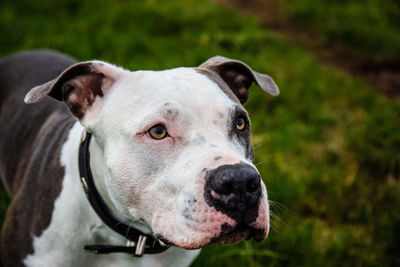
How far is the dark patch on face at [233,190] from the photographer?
1678 millimetres

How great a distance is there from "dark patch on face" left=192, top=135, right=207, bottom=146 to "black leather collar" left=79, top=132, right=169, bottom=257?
590 mm

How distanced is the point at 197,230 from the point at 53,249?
951 millimetres

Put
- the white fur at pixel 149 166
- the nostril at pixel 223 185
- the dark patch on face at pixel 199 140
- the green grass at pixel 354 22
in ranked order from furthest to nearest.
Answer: the green grass at pixel 354 22 → the dark patch on face at pixel 199 140 → the white fur at pixel 149 166 → the nostril at pixel 223 185

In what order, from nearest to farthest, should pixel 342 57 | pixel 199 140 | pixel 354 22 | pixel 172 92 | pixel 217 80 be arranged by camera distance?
pixel 199 140 → pixel 172 92 → pixel 217 80 → pixel 342 57 → pixel 354 22

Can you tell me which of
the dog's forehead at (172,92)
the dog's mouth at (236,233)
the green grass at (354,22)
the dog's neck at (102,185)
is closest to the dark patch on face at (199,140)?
the dog's forehead at (172,92)

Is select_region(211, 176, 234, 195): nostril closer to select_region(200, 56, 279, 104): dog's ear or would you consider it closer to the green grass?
select_region(200, 56, 279, 104): dog's ear

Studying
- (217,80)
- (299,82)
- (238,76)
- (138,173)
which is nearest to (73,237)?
(138,173)

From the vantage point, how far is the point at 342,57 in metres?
6.26

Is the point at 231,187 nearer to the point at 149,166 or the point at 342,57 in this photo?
the point at 149,166

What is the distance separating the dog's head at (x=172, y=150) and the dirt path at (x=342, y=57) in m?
4.11

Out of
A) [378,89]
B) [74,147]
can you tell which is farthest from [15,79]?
[378,89]

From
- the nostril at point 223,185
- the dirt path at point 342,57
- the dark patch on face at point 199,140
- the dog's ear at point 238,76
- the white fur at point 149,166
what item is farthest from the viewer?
the dirt path at point 342,57

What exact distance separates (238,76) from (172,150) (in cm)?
91

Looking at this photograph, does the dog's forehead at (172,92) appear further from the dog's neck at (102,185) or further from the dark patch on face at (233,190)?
the dark patch on face at (233,190)
